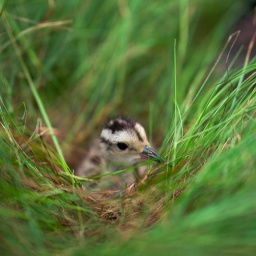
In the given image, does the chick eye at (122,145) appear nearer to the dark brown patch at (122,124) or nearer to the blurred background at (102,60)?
the dark brown patch at (122,124)

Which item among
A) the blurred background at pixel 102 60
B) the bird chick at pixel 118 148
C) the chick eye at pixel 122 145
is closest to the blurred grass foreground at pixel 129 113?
the blurred background at pixel 102 60

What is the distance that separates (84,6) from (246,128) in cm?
178

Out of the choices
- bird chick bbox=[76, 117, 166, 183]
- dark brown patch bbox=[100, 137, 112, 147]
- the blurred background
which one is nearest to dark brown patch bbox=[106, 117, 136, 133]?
bird chick bbox=[76, 117, 166, 183]

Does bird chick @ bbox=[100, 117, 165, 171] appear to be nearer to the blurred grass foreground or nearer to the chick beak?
the chick beak

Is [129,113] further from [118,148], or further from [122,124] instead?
[122,124]

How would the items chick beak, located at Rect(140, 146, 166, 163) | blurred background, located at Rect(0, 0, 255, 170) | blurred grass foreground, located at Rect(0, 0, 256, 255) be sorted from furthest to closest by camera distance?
blurred background, located at Rect(0, 0, 255, 170) < chick beak, located at Rect(140, 146, 166, 163) < blurred grass foreground, located at Rect(0, 0, 256, 255)

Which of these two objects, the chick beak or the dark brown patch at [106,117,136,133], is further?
the dark brown patch at [106,117,136,133]

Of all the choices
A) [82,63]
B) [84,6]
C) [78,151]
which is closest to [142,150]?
[78,151]

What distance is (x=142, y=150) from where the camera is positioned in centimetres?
322

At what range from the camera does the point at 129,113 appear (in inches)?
156

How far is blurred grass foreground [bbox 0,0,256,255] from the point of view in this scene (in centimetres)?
213

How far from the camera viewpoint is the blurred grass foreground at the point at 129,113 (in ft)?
6.98

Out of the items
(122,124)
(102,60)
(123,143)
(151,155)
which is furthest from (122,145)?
(102,60)

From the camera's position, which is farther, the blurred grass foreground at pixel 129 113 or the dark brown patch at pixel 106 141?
the dark brown patch at pixel 106 141
